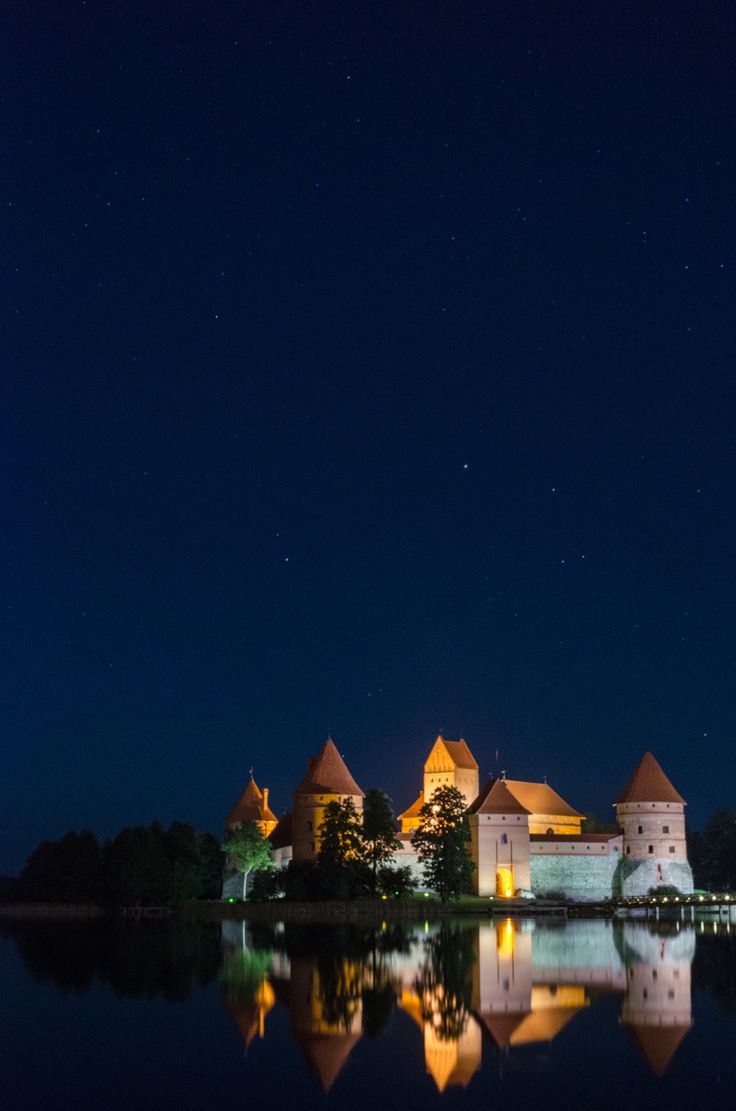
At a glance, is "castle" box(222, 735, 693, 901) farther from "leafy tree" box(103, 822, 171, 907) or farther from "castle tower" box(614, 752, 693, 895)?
"leafy tree" box(103, 822, 171, 907)

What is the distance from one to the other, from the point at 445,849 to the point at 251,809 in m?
23.8

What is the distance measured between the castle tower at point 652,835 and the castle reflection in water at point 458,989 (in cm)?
2798

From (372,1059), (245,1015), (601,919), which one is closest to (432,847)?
(601,919)

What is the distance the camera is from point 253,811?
235ft

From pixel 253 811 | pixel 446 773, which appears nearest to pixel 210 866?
pixel 253 811

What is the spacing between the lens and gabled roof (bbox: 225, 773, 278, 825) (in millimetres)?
71438

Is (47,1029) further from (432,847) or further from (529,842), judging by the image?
(529,842)

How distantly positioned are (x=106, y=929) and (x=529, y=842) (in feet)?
80.7

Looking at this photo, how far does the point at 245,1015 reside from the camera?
18641 millimetres

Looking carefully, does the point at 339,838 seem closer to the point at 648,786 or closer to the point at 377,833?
the point at 377,833

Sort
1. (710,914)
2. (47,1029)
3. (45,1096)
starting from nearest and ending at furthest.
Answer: (45,1096) → (47,1029) → (710,914)

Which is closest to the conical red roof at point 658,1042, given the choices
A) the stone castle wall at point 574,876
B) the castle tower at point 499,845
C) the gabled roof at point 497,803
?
the castle tower at point 499,845

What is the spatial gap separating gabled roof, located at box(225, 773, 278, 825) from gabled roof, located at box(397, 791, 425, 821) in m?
8.85

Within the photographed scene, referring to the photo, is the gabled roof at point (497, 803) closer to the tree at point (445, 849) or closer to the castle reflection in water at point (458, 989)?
the tree at point (445, 849)
